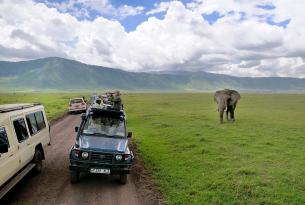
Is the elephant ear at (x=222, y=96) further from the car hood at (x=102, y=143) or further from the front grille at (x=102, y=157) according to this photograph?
the front grille at (x=102, y=157)

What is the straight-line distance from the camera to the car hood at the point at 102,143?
1299cm

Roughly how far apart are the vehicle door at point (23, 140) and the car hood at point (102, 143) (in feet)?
6.43

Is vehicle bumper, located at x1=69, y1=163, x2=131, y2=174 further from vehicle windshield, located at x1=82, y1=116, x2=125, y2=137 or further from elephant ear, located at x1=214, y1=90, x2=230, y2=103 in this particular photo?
elephant ear, located at x1=214, y1=90, x2=230, y2=103

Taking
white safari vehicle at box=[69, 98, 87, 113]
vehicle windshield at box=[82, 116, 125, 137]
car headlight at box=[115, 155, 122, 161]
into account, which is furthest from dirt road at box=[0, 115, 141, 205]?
white safari vehicle at box=[69, 98, 87, 113]

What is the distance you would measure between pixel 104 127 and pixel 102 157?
213cm

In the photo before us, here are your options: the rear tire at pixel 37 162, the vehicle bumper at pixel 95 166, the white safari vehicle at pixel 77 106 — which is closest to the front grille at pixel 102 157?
the vehicle bumper at pixel 95 166

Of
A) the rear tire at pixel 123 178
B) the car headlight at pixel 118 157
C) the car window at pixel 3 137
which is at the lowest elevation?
the rear tire at pixel 123 178

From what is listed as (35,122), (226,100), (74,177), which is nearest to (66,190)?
(74,177)

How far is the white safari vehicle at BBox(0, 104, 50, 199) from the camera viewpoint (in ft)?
35.6

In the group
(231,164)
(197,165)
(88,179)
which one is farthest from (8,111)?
(231,164)

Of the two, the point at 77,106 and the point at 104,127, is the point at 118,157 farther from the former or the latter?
the point at 77,106

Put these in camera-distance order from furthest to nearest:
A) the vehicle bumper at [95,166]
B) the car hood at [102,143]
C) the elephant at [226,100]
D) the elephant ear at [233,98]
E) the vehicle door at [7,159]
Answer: the elephant ear at [233,98]
the elephant at [226,100]
the car hood at [102,143]
the vehicle bumper at [95,166]
the vehicle door at [7,159]

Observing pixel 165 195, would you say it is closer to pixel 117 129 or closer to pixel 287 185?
pixel 117 129

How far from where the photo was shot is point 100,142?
13500 millimetres
